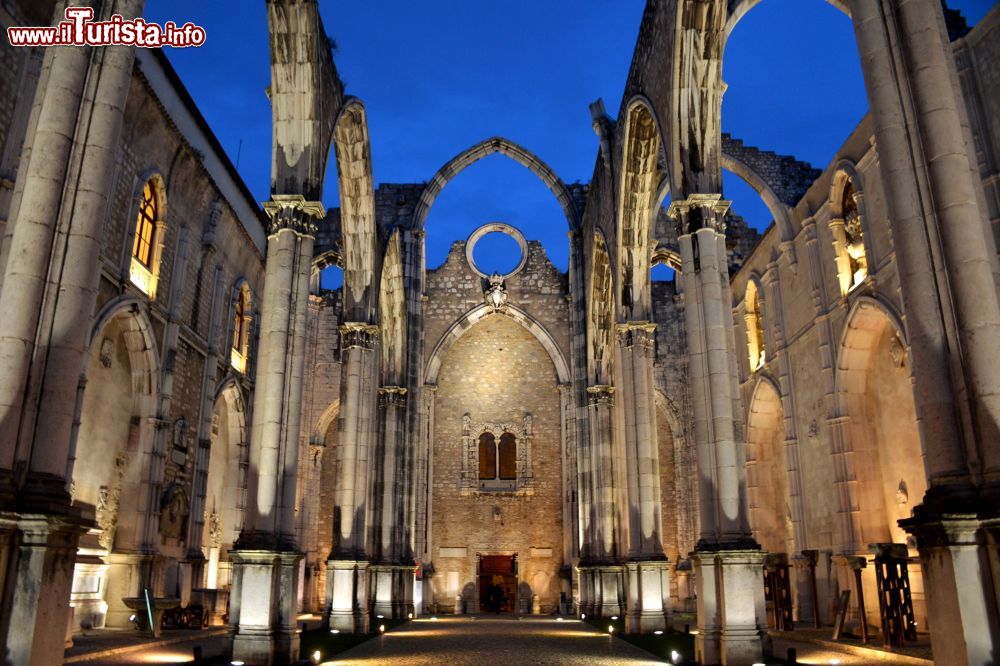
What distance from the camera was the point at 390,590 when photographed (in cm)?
1991

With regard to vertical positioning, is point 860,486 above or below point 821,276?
below

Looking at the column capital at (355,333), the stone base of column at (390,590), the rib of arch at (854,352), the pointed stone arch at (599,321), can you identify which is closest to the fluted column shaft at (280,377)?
the column capital at (355,333)

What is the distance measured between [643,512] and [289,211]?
8593 mm

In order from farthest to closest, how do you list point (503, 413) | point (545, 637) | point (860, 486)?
point (503, 413) → point (860, 486) → point (545, 637)

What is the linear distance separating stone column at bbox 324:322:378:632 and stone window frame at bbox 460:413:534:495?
10.0 meters

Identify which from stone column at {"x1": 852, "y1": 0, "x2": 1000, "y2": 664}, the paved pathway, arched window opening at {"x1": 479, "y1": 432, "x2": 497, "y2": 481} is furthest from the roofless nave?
the paved pathway

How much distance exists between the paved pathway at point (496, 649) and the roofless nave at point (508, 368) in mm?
1314

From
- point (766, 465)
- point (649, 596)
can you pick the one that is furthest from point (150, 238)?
point (766, 465)

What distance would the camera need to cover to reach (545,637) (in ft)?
47.5

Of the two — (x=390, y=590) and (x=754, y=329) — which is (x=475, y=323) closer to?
(x=754, y=329)

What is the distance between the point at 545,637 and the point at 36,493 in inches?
433

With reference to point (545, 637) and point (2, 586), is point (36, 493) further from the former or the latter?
point (545, 637)

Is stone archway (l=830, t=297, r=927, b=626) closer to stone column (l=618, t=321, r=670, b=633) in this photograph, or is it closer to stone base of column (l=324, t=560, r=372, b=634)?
stone column (l=618, t=321, r=670, b=633)

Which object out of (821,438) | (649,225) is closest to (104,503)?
(649,225)
